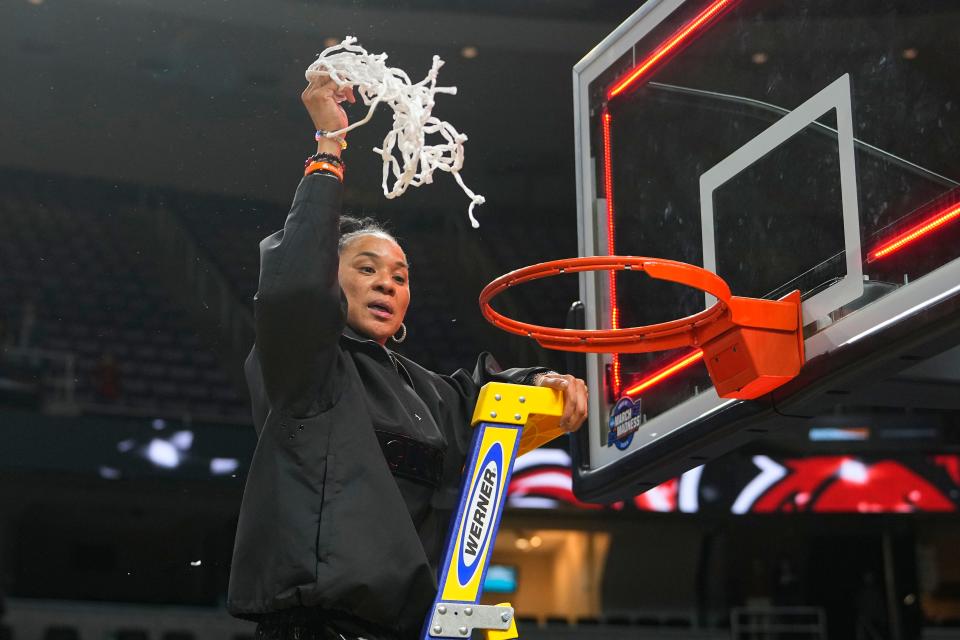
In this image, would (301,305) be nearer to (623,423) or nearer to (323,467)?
(323,467)

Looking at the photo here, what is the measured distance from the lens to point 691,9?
2936mm

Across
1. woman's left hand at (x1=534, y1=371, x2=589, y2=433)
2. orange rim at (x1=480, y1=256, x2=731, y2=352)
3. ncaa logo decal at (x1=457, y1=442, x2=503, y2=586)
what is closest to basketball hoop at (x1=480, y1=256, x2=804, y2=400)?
orange rim at (x1=480, y1=256, x2=731, y2=352)

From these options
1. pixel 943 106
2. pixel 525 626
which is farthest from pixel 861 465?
pixel 943 106

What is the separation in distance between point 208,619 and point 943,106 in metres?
6.15

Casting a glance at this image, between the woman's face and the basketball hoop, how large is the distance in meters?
0.23

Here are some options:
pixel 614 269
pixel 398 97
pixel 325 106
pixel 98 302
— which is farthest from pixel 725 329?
pixel 98 302

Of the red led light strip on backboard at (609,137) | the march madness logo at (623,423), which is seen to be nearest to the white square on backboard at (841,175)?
the red led light strip on backboard at (609,137)

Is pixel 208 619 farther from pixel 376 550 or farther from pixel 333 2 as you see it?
pixel 376 550

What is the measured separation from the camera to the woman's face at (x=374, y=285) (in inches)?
81.7

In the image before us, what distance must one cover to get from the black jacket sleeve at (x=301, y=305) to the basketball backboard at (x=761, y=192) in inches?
38.9

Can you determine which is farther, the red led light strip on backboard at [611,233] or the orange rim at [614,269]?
the red led light strip on backboard at [611,233]

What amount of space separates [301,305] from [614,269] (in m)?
0.76

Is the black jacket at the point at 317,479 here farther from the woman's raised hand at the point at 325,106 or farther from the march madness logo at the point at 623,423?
the march madness logo at the point at 623,423

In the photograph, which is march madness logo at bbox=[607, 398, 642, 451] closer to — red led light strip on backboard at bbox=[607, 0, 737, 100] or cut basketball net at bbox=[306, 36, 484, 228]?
red led light strip on backboard at bbox=[607, 0, 737, 100]
